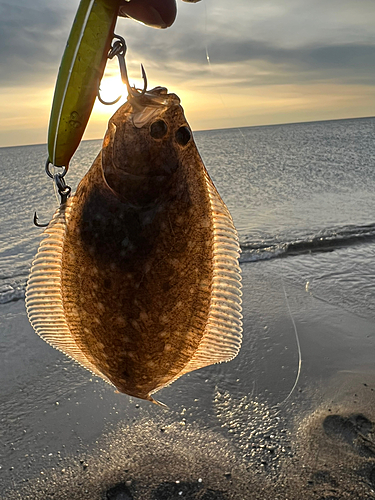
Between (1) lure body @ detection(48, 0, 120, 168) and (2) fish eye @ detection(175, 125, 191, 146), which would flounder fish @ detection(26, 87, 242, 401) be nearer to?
(2) fish eye @ detection(175, 125, 191, 146)

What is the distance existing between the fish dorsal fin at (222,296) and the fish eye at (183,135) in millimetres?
187

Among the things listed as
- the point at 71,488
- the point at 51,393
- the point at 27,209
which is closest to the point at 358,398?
the point at 71,488

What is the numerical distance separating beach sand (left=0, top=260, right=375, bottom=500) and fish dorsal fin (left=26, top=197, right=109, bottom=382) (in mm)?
2246

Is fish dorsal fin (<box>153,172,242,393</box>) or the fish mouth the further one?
fish dorsal fin (<box>153,172,242,393</box>)

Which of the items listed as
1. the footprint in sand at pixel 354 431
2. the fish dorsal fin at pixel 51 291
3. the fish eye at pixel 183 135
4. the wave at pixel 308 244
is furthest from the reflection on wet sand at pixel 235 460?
the wave at pixel 308 244

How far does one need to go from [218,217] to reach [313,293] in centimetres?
630

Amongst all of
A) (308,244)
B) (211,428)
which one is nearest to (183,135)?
(211,428)

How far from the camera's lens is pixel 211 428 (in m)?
4.50

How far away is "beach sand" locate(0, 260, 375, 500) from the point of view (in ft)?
12.6

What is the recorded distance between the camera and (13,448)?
4402 millimetres

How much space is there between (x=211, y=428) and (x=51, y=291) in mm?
3053

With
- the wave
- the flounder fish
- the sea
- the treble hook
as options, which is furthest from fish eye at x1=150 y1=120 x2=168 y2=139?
the wave

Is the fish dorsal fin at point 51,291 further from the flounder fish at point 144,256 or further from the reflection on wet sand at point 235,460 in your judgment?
the reflection on wet sand at point 235,460

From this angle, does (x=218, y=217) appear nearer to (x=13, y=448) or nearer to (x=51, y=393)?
(x=13, y=448)
